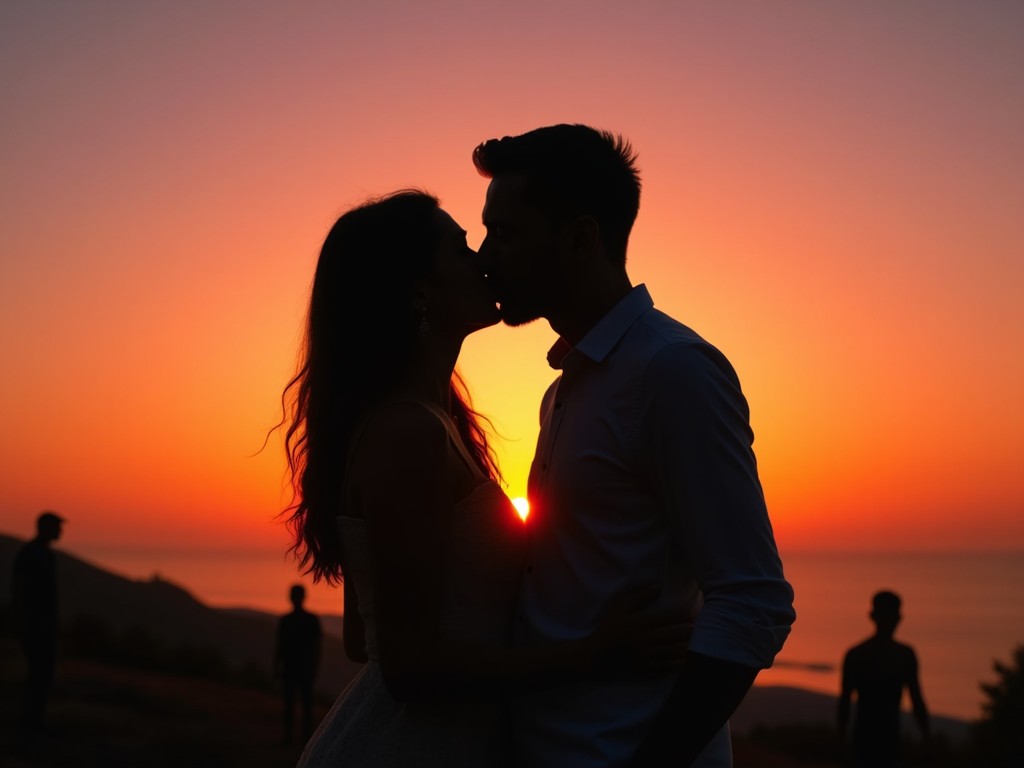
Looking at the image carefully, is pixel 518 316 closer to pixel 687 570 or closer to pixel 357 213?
pixel 357 213

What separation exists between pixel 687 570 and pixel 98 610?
166 ft

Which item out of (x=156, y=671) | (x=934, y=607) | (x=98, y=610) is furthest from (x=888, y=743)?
(x=934, y=607)

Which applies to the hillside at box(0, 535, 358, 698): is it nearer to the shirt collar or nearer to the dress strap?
the dress strap

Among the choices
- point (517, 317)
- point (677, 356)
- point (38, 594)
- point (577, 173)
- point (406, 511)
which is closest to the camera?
point (677, 356)

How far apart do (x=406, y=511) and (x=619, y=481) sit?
0.52m

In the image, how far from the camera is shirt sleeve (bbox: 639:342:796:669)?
2.31 m

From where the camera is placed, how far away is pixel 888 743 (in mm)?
8688

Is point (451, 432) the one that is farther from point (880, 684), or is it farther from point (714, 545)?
point (880, 684)

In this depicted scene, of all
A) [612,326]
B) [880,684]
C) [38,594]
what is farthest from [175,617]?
[612,326]

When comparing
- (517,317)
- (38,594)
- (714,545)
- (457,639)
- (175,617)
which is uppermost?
(175,617)

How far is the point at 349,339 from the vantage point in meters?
3.09

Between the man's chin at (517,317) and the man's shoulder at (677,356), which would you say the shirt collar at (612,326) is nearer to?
the man's shoulder at (677,356)

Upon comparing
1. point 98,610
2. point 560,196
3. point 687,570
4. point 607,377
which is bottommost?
point 687,570

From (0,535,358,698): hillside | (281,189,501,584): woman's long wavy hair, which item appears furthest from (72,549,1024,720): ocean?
(281,189,501,584): woman's long wavy hair
